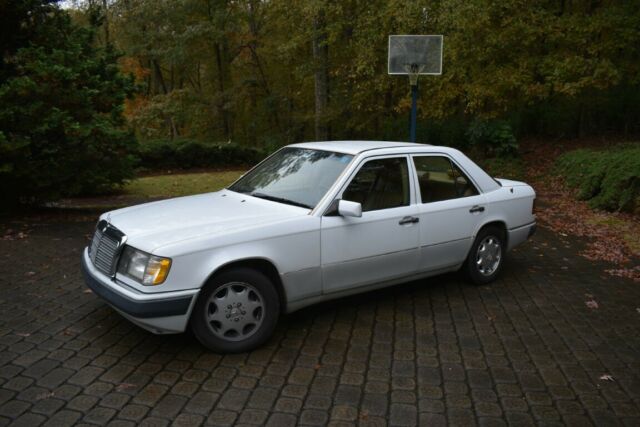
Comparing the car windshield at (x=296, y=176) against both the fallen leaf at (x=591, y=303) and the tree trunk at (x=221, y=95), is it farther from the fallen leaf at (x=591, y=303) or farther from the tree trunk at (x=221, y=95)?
the tree trunk at (x=221, y=95)

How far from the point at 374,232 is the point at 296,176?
0.94 meters

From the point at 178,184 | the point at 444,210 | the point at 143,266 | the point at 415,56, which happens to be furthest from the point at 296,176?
the point at 178,184

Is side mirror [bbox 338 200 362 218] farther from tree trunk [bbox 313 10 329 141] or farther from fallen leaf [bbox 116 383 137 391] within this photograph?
tree trunk [bbox 313 10 329 141]

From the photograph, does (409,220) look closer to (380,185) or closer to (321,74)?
(380,185)

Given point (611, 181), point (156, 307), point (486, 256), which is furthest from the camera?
point (611, 181)

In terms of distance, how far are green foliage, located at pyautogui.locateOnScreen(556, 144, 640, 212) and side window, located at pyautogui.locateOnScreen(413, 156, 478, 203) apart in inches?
236

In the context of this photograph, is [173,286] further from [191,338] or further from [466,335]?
[466,335]

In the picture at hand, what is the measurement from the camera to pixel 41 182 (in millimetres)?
8883

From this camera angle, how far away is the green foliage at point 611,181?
10.7 metres

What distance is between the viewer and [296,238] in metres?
4.66

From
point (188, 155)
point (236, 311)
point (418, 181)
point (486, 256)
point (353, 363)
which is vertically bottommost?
point (188, 155)

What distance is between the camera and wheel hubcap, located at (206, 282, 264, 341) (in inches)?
172

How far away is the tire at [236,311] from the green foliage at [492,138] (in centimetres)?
1543

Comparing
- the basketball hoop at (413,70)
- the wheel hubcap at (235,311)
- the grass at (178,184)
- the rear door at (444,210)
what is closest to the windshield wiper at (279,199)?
the wheel hubcap at (235,311)
